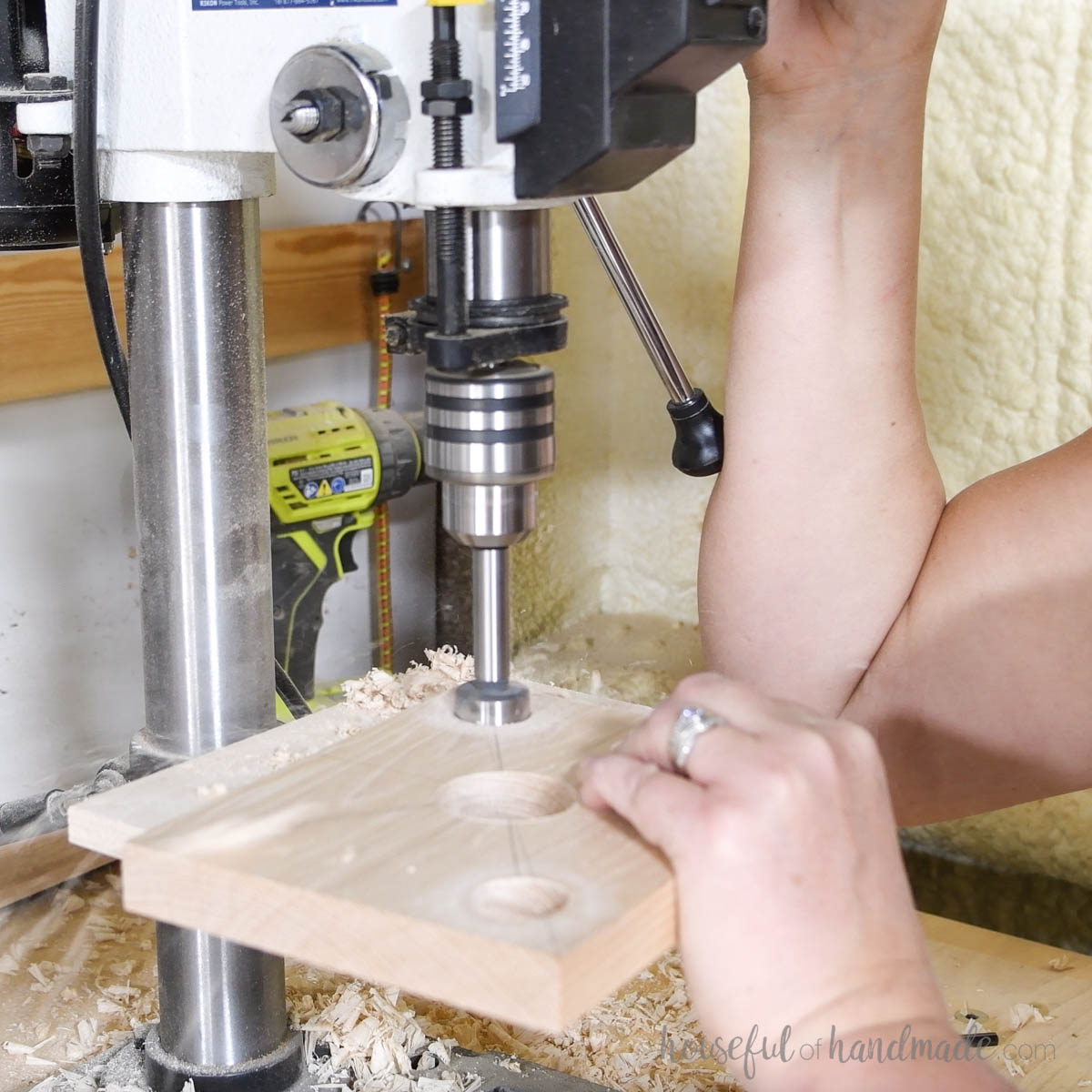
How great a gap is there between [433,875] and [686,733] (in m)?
0.12

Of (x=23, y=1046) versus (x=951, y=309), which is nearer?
(x=23, y=1046)

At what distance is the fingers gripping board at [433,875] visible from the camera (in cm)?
48

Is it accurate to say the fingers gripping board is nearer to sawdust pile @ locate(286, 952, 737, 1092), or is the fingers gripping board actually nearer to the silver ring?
the silver ring

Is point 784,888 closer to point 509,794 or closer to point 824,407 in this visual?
point 509,794

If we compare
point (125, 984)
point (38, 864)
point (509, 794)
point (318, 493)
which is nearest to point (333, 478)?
point (318, 493)

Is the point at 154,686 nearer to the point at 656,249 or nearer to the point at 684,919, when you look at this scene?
the point at 684,919

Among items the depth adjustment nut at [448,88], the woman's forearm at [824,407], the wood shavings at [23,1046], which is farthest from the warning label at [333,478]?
the depth adjustment nut at [448,88]

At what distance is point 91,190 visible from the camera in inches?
25.9

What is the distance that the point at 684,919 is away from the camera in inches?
21.3

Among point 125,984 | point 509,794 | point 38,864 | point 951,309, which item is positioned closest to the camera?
point 509,794

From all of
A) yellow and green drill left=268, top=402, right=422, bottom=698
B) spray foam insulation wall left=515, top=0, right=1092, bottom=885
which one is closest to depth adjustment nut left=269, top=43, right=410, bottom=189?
yellow and green drill left=268, top=402, right=422, bottom=698

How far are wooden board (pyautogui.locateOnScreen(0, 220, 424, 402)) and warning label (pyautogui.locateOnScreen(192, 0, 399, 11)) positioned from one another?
0.68 metres

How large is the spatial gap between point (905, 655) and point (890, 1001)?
0.46m

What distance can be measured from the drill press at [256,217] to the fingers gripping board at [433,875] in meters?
0.07
